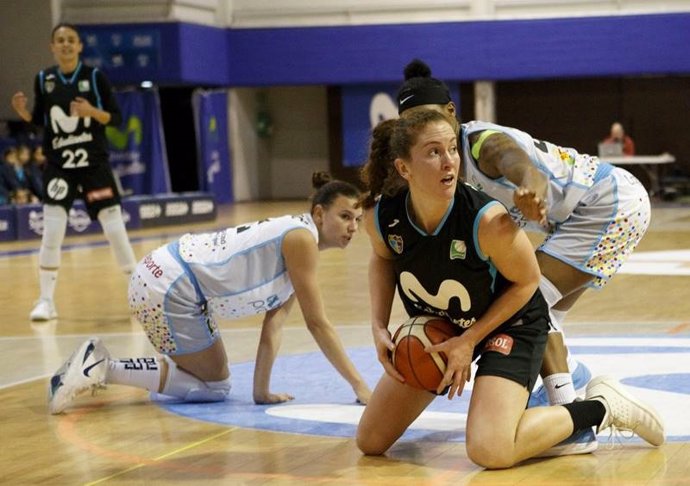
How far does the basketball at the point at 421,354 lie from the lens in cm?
447

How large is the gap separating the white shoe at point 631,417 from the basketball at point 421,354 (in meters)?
0.61

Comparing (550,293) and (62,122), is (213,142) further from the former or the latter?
(550,293)

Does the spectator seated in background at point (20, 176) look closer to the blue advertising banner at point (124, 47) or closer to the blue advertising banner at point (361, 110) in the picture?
the blue advertising banner at point (124, 47)

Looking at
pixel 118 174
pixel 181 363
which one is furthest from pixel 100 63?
pixel 181 363

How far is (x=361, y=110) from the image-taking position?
2589 centimetres

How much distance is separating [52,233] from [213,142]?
52.3 feet

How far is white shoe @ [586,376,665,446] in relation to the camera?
4.54m

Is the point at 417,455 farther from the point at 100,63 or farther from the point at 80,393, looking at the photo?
the point at 100,63

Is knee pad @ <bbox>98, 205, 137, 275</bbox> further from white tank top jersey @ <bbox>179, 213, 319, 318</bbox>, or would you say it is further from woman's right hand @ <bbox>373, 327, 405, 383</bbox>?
woman's right hand @ <bbox>373, 327, 405, 383</bbox>

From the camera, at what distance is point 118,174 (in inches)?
846

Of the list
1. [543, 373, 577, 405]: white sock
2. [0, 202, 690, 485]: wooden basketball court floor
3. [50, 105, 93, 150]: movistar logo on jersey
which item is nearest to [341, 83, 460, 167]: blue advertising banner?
[0, 202, 690, 485]: wooden basketball court floor

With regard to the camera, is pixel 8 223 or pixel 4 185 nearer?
pixel 8 223

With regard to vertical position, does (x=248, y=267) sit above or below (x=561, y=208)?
below

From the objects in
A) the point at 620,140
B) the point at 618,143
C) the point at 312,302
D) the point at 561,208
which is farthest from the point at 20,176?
the point at 561,208
